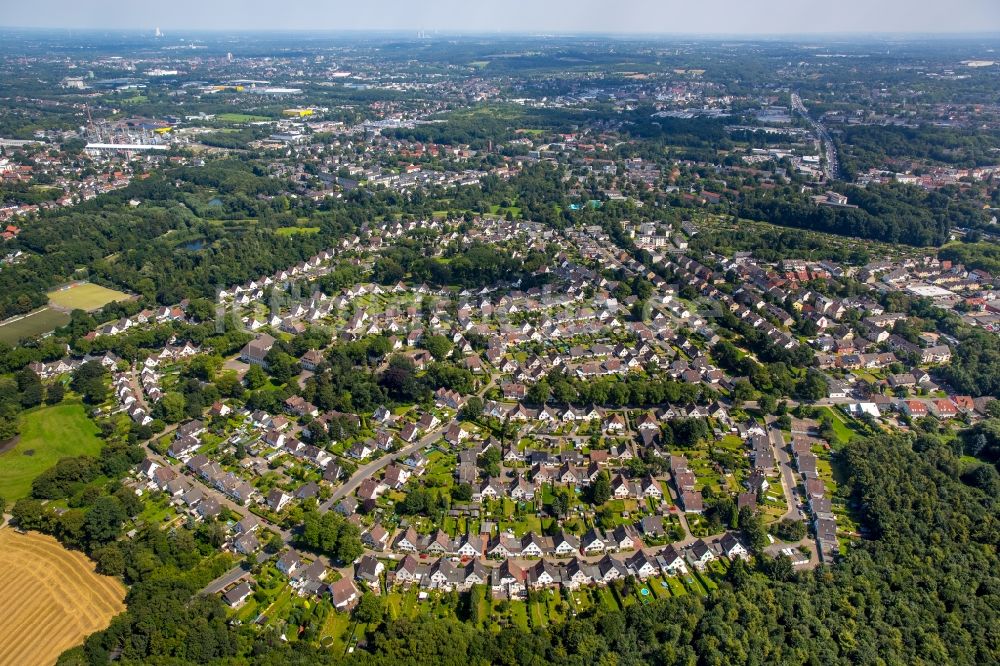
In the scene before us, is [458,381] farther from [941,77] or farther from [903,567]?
[941,77]

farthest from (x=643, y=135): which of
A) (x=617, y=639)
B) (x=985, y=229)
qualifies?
(x=617, y=639)

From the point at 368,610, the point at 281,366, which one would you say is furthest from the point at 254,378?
the point at 368,610

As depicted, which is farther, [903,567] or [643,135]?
[643,135]

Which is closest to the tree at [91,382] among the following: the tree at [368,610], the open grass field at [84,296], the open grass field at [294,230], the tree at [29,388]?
the tree at [29,388]

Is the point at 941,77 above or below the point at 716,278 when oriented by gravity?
above

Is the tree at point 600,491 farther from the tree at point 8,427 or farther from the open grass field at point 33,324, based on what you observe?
the open grass field at point 33,324

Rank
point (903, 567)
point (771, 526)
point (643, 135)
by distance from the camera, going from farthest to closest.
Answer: point (643, 135), point (771, 526), point (903, 567)

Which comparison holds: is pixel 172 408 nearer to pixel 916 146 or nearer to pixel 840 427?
pixel 840 427
